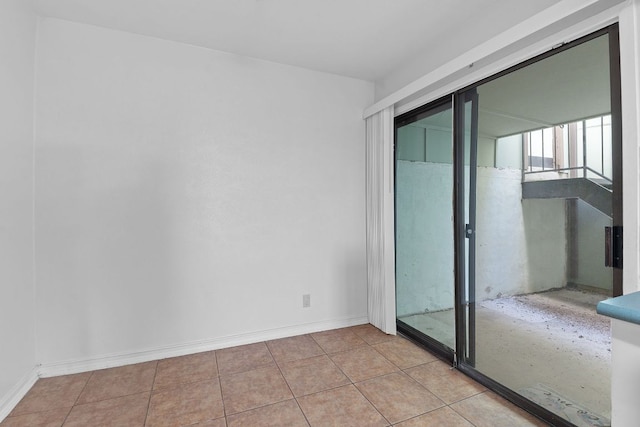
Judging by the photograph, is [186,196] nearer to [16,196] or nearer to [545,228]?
[16,196]

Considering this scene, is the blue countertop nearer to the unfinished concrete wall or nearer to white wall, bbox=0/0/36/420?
the unfinished concrete wall

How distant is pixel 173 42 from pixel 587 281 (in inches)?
130

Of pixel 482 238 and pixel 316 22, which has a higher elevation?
pixel 316 22

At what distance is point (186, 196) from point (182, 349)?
128 centimetres

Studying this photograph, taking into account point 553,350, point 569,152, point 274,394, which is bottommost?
Result: point 274,394

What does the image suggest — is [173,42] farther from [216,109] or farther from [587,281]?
[587,281]

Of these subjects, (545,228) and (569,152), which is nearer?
(569,152)

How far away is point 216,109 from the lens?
258 centimetres

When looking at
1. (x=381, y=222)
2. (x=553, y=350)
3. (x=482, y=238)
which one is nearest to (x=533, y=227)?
(x=482, y=238)

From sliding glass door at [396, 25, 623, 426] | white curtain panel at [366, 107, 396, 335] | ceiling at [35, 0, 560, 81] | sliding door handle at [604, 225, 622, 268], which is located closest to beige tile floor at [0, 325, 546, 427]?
sliding glass door at [396, 25, 623, 426]

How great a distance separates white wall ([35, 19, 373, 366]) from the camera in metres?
2.16

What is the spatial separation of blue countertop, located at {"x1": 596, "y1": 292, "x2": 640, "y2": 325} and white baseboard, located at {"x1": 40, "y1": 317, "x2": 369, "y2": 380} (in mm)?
2399

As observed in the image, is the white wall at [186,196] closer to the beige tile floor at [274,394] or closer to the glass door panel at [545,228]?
the beige tile floor at [274,394]

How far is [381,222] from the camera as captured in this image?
9.51 ft
